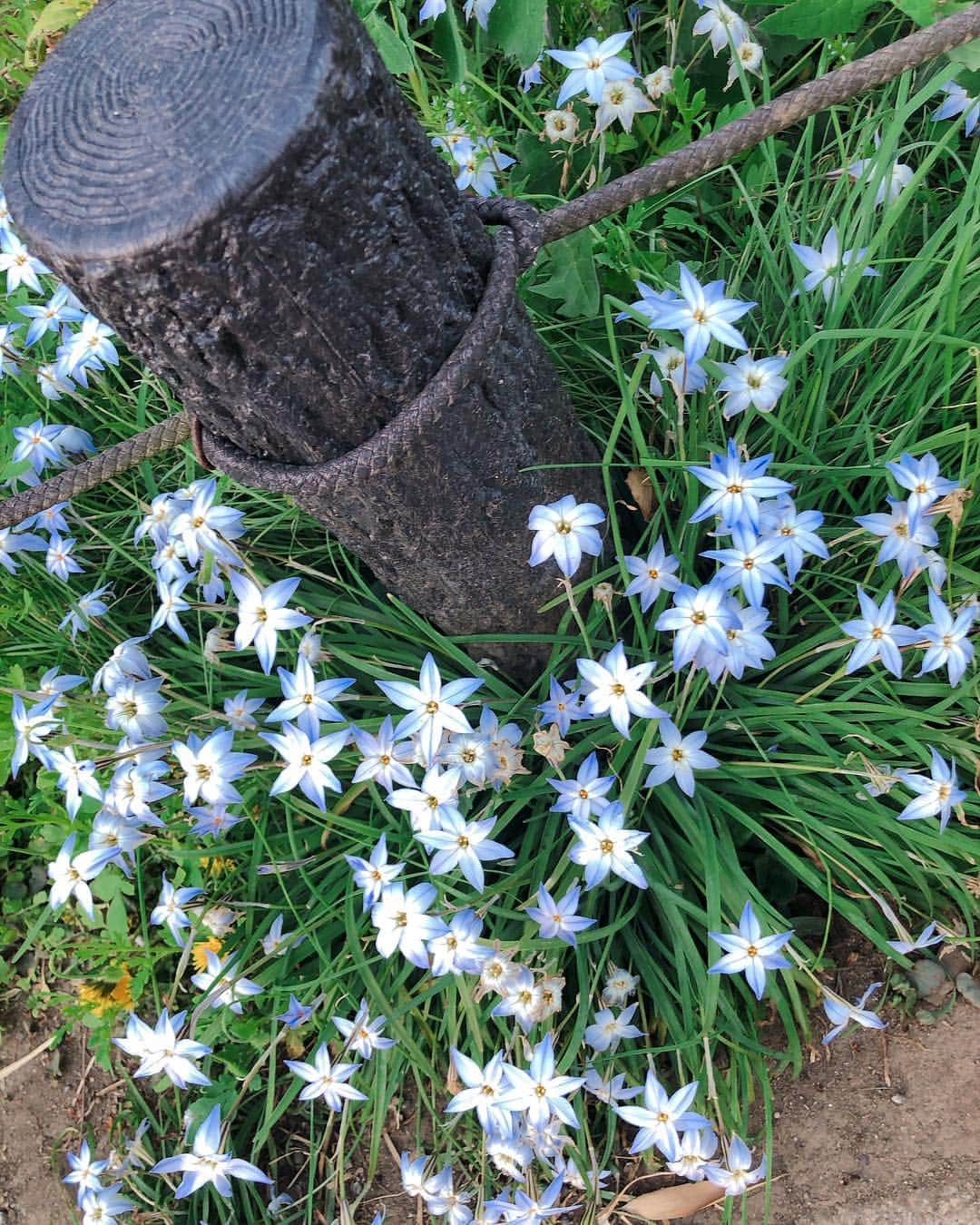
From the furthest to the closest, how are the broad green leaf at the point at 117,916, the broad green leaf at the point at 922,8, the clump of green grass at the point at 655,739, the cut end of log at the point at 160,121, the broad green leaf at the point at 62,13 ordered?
1. the broad green leaf at the point at 62,13
2. the broad green leaf at the point at 117,916
3. the clump of green grass at the point at 655,739
4. the broad green leaf at the point at 922,8
5. the cut end of log at the point at 160,121

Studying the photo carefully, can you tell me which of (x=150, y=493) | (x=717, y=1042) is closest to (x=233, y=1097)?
(x=717, y=1042)

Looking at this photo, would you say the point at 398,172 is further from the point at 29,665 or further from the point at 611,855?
the point at 29,665

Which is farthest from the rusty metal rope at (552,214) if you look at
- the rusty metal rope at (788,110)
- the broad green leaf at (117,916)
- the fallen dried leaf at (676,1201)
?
the fallen dried leaf at (676,1201)

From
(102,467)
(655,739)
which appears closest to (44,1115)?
(102,467)

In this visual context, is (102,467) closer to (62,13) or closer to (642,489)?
(642,489)

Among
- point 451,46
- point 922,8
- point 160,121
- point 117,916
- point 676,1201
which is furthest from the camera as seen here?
point 117,916

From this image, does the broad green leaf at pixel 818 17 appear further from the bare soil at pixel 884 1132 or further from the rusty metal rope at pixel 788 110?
the bare soil at pixel 884 1132

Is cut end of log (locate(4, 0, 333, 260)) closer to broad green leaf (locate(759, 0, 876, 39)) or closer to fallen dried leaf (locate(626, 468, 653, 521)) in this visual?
broad green leaf (locate(759, 0, 876, 39))
